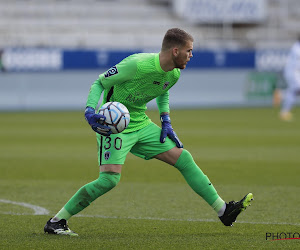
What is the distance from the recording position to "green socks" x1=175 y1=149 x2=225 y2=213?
20.3ft

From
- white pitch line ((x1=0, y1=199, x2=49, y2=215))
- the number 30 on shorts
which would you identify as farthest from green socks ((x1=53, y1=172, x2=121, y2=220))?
white pitch line ((x1=0, y1=199, x2=49, y2=215))

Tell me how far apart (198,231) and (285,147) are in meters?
7.71

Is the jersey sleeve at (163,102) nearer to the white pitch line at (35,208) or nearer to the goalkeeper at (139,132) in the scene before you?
the goalkeeper at (139,132)

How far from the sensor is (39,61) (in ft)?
84.9

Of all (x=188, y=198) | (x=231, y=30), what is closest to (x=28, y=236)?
(x=188, y=198)

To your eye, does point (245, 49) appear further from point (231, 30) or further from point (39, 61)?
point (39, 61)

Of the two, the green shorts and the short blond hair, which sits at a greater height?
the short blond hair

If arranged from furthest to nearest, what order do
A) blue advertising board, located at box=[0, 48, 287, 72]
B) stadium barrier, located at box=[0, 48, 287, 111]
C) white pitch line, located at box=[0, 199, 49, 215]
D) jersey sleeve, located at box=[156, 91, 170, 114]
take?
1. stadium barrier, located at box=[0, 48, 287, 111]
2. blue advertising board, located at box=[0, 48, 287, 72]
3. white pitch line, located at box=[0, 199, 49, 215]
4. jersey sleeve, located at box=[156, 91, 170, 114]

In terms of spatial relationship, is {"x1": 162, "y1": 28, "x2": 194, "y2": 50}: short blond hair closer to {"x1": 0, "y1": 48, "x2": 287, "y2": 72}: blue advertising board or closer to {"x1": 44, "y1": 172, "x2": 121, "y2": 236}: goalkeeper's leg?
{"x1": 44, "y1": 172, "x2": 121, "y2": 236}: goalkeeper's leg

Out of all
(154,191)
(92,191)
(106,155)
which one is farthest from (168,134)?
(154,191)

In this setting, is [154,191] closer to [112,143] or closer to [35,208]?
[35,208]

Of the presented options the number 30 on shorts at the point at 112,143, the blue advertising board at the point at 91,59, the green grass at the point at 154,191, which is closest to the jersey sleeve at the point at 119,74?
the number 30 on shorts at the point at 112,143

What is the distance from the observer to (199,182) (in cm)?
620

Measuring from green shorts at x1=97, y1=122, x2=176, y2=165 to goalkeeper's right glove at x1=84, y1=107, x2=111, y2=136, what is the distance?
26 centimetres
